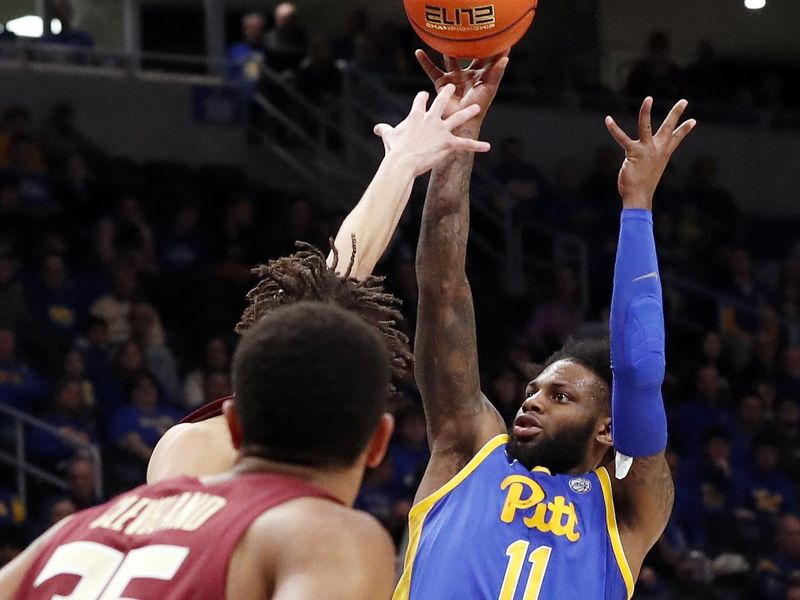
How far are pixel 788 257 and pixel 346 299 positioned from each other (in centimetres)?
1078

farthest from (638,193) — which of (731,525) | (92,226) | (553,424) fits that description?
(92,226)

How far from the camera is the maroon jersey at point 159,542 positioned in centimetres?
215

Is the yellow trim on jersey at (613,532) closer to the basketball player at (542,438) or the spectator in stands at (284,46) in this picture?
the basketball player at (542,438)

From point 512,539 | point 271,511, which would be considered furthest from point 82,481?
point 271,511

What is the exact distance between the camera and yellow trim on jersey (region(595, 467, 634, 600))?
4.02m

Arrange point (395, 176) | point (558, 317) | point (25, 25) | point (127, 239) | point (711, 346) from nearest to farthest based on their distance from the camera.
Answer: point (395, 176), point (127, 239), point (558, 317), point (711, 346), point (25, 25)

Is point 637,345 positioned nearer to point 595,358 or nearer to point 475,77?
point 595,358

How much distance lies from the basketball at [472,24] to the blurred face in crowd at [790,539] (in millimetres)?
6343

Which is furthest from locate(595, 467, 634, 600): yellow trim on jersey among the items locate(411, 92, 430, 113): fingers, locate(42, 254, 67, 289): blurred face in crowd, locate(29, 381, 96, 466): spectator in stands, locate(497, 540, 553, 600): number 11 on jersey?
locate(42, 254, 67, 289): blurred face in crowd

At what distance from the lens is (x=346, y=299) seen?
342 cm

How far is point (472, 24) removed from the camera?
163 inches

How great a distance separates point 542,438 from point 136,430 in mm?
5120

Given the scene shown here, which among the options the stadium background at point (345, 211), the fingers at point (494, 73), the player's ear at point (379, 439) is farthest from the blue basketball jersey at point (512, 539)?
the stadium background at point (345, 211)

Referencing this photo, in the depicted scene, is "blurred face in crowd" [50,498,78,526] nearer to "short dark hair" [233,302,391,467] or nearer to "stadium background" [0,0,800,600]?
"stadium background" [0,0,800,600]
